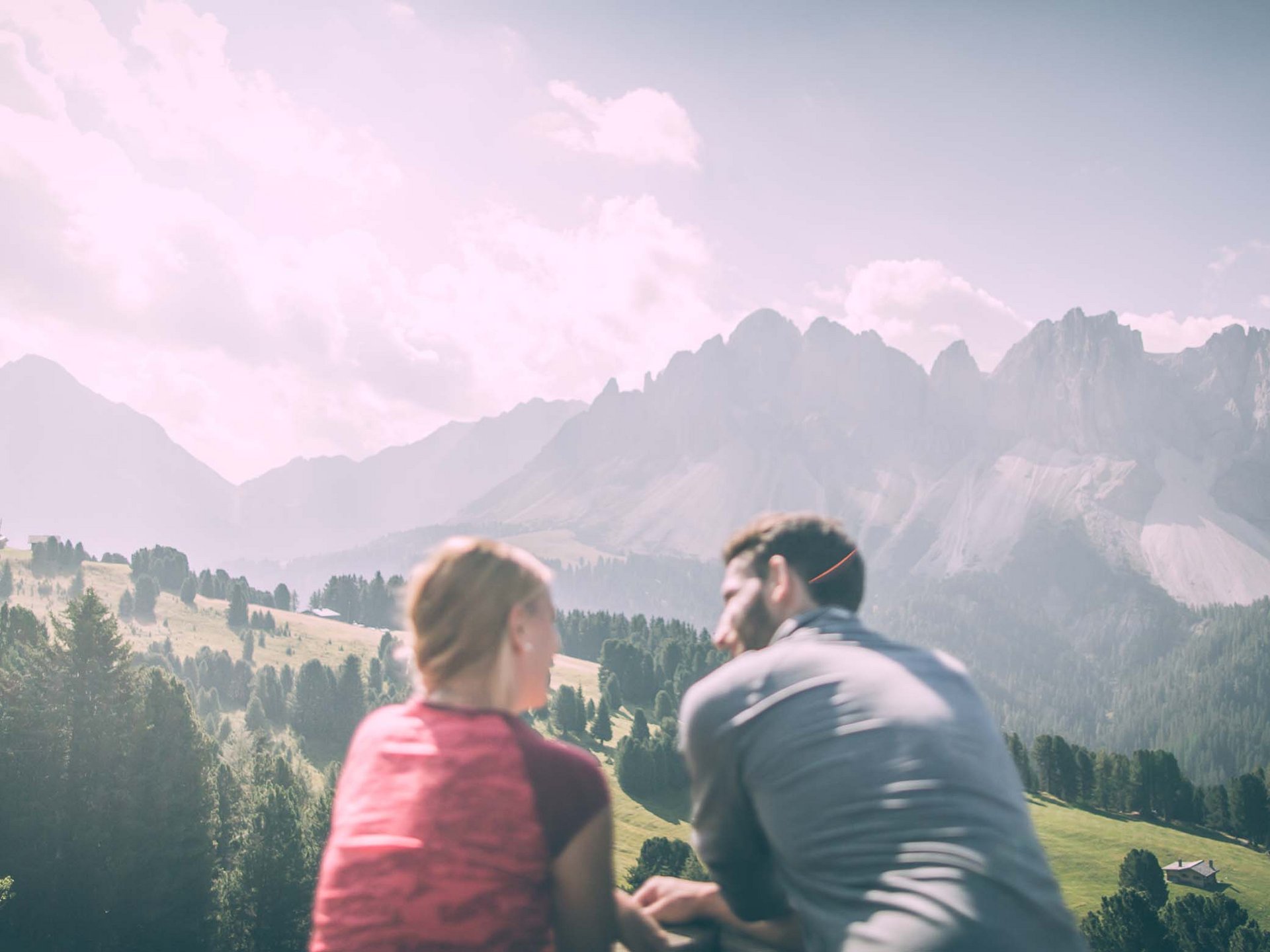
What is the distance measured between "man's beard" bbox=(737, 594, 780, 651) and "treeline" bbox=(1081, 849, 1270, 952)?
2884 inches

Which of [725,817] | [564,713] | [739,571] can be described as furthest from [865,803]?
[564,713]

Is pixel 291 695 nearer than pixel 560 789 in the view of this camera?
No

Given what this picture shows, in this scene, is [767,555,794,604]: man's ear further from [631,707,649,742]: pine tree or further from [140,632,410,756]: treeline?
[140,632,410,756]: treeline

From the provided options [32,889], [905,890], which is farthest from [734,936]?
[32,889]

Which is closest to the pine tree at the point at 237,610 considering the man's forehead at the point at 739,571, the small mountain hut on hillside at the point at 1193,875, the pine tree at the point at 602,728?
the pine tree at the point at 602,728

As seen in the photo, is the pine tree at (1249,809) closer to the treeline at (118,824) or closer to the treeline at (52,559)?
the treeline at (118,824)

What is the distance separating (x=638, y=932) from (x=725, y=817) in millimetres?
716

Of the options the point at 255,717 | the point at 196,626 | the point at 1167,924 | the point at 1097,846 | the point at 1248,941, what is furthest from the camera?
the point at 196,626

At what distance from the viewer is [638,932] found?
437 cm

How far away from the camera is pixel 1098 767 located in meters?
108

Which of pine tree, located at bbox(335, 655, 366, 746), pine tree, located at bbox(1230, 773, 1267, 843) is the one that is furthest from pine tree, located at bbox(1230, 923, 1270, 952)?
pine tree, located at bbox(335, 655, 366, 746)

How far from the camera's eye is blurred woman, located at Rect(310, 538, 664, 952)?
3818 mm

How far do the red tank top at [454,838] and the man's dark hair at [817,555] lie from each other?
1791 millimetres

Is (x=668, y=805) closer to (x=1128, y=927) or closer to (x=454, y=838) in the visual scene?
(x=1128, y=927)
